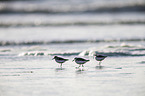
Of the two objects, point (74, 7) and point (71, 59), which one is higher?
point (74, 7)

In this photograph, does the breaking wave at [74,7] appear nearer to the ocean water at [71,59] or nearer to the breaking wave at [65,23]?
the ocean water at [71,59]

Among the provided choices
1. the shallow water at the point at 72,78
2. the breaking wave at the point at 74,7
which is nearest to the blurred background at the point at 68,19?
the breaking wave at the point at 74,7

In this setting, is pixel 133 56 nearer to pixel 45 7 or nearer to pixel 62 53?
pixel 62 53

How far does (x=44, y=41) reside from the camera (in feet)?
66.3

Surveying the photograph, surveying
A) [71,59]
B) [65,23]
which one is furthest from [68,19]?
[71,59]

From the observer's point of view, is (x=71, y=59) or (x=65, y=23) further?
(x=65, y=23)

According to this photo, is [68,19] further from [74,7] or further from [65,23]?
[74,7]

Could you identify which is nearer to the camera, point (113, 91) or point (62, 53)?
point (113, 91)

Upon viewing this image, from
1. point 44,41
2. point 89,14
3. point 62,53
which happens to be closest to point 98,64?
point 62,53

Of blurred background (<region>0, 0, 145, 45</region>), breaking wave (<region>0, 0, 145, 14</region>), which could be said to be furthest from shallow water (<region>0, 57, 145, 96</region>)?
breaking wave (<region>0, 0, 145, 14</region>)

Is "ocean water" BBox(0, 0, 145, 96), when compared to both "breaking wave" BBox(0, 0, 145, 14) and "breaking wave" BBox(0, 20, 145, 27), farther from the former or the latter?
"breaking wave" BBox(0, 0, 145, 14)

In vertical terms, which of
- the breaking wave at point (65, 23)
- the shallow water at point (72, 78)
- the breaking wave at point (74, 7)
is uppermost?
the breaking wave at point (74, 7)

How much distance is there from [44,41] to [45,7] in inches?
753

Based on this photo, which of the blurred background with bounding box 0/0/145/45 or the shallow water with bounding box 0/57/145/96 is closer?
the shallow water with bounding box 0/57/145/96
